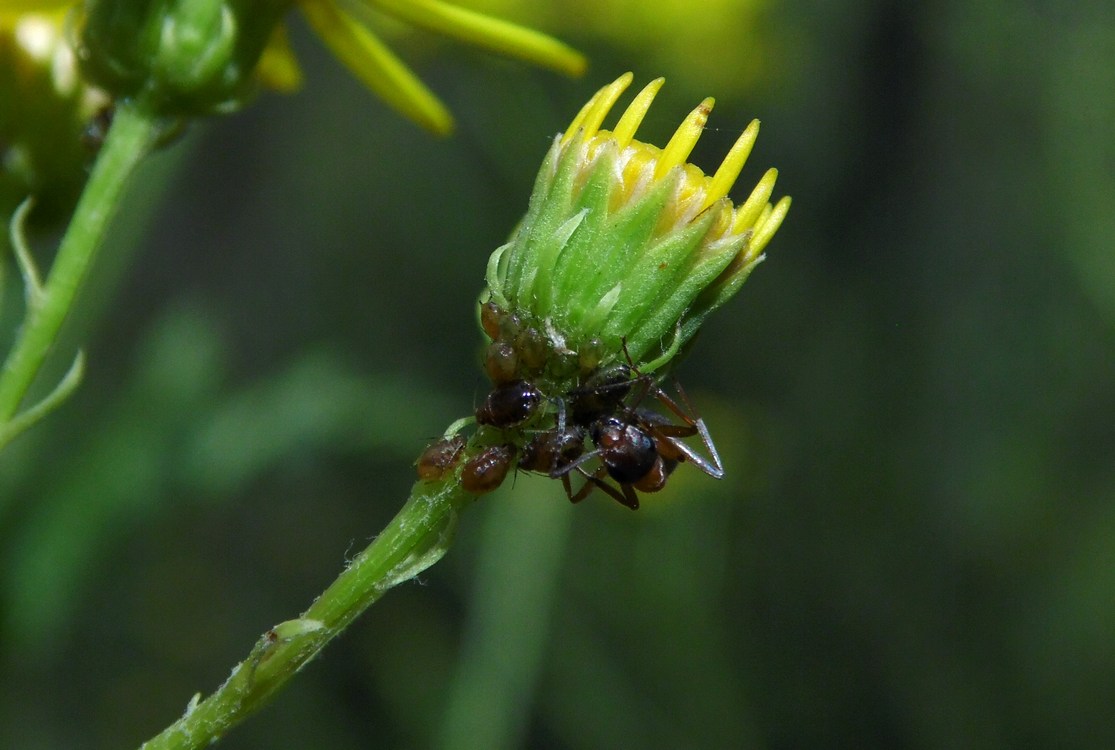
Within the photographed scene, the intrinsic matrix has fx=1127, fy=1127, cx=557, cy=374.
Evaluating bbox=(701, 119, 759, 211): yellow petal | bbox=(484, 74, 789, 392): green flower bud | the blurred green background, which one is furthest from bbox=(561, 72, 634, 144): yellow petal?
the blurred green background

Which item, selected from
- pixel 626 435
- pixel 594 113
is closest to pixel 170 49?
pixel 594 113

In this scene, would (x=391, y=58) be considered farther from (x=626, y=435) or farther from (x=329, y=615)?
(x=329, y=615)

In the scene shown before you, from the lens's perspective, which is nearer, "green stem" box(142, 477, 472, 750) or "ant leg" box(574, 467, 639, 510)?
"green stem" box(142, 477, 472, 750)

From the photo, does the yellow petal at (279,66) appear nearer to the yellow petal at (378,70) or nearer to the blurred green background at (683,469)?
the yellow petal at (378,70)

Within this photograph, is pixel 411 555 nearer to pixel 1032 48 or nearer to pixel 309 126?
pixel 1032 48

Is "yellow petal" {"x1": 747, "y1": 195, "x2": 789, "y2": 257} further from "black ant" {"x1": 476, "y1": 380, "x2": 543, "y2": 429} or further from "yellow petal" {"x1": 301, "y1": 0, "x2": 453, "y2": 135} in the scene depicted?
"yellow petal" {"x1": 301, "y1": 0, "x2": 453, "y2": 135}

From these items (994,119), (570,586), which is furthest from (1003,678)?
(994,119)
